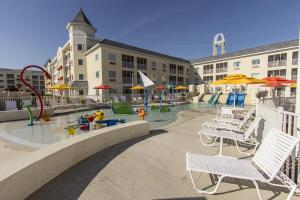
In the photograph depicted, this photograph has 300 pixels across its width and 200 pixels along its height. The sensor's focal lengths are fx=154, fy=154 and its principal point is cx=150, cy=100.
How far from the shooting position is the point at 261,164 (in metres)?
2.68

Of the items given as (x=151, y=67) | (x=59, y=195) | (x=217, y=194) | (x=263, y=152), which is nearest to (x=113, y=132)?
(x=59, y=195)

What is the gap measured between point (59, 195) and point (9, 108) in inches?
534

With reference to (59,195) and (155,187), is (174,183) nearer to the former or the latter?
(155,187)

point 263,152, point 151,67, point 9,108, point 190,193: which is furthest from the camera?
point 151,67

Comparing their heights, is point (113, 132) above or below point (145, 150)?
above

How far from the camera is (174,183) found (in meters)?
2.86

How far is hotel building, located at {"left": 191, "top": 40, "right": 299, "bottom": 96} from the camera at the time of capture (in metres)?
25.9

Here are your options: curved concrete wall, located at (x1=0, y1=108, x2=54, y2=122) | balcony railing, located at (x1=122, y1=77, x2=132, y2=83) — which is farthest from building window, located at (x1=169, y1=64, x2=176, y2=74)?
curved concrete wall, located at (x1=0, y1=108, x2=54, y2=122)

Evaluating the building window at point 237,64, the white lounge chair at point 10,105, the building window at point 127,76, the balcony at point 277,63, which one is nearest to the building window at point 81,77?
the building window at point 127,76

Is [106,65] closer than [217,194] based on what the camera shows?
No

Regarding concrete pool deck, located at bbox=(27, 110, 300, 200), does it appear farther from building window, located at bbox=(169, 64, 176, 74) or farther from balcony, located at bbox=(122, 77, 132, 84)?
building window, located at bbox=(169, 64, 176, 74)

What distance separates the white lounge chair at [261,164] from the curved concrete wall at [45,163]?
2473mm

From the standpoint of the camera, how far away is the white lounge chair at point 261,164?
229cm

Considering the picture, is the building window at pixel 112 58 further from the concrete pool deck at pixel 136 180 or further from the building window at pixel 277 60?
the building window at pixel 277 60
